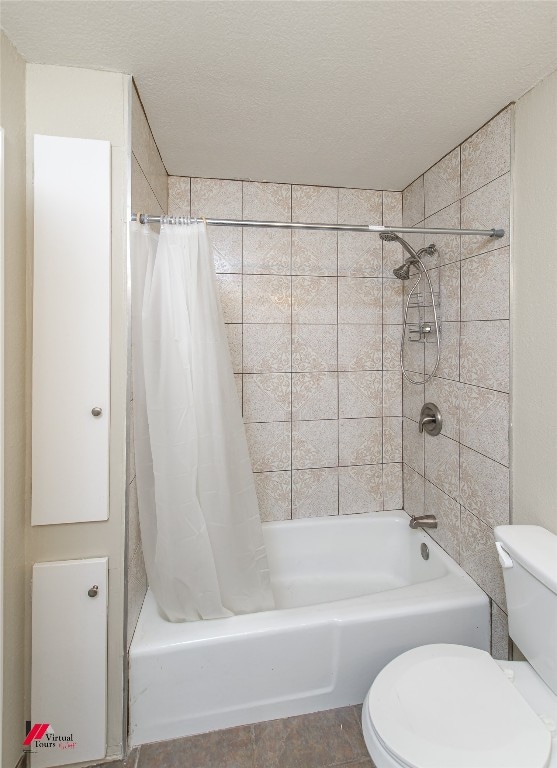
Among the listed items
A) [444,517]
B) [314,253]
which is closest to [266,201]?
[314,253]

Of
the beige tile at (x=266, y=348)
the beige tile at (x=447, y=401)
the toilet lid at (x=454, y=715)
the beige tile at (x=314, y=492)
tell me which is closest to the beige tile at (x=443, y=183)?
the beige tile at (x=447, y=401)

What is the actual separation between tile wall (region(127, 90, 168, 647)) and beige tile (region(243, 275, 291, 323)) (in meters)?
0.61

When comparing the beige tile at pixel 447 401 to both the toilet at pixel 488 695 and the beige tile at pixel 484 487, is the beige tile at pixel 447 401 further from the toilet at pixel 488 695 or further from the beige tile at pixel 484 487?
the toilet at pixel 488 695

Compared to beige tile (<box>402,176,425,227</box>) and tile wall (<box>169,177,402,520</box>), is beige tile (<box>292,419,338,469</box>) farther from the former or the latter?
beige tile (<box>402,176,425,227</box>)

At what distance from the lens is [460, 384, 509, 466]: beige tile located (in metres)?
1.42

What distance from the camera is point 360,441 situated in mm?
2197

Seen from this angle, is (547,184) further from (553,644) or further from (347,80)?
(553,644)

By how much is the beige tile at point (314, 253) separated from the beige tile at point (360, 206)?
0.14 m

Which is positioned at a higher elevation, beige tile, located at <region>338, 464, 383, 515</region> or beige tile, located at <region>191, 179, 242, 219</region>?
beige tile, located at <region>191, 179, 242, 219</region>

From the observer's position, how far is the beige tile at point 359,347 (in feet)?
7.04

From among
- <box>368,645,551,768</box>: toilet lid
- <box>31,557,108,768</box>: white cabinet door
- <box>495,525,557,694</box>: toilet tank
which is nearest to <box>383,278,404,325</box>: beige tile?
<box>495,525,557,694</box>: toilet tank

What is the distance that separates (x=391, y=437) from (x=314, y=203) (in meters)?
1.36

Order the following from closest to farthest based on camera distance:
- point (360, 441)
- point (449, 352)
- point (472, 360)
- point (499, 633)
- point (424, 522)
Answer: point (499, 633), point (472, 360), point (449, 352), point (424, 522), point (360, 441)

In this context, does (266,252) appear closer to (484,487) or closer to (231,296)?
(231,296)
